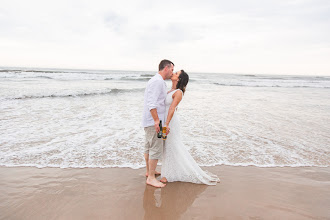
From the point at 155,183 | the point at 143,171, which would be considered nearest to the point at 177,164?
the point at 155,183

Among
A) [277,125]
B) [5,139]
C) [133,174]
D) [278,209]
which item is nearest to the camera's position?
[278,209]

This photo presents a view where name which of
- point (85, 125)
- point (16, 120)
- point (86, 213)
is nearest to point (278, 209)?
point (86, 213)

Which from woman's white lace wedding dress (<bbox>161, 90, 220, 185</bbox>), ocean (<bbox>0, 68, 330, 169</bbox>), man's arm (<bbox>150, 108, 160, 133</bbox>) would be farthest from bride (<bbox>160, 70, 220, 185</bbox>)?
ocean (<bbox>0, 68, 330, 169</bbox>)

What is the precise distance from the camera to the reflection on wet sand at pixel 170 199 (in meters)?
2.99

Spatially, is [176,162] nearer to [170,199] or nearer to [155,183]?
[155,183]

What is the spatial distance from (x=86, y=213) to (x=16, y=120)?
21.6 feet

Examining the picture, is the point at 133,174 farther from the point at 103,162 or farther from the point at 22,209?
the point at 22,209

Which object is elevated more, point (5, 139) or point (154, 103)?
point (154, 103)

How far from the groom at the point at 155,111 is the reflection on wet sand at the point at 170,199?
0.19 metres

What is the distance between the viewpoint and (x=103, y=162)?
4.70 metres

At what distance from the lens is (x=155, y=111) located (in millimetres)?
3555

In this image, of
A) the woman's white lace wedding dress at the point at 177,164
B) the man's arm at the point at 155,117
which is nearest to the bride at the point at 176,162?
the woman's white lace wedding dress at the point at 177,164

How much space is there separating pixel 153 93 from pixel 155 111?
0.29m

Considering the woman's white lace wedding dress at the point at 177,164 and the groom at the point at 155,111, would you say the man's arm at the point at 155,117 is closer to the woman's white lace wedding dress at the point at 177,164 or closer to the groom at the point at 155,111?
the groom at the point at 155,111
